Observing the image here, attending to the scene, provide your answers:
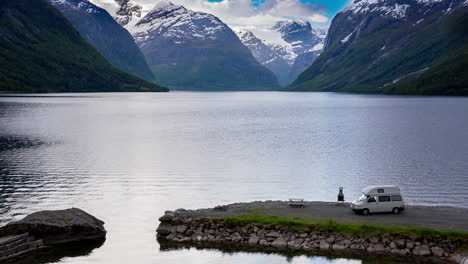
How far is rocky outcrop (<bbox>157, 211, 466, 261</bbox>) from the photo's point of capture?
45969 mm

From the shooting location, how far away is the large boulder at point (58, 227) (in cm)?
4997

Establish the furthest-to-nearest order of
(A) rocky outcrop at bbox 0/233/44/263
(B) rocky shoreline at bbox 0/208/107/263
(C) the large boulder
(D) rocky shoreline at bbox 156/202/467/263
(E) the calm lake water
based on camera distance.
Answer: (E) the calm lake water < (C) the large boulder < (B) rocky shoreline at bbox 0/208/107/263 < (A) rocky outcrop at bbox 0/233/44/263 < (D) rocky shoreline at bbox 156/202/467/263

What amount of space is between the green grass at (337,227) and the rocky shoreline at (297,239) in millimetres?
295

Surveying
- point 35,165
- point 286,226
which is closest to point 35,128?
point 35,165

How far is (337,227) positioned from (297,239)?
394cm

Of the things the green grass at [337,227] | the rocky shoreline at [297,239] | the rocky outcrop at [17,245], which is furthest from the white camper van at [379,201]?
the rocky outcrop at [17,245]

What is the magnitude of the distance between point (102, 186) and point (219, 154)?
37463mm

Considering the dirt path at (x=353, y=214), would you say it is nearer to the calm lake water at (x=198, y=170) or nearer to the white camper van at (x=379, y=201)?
the white camper van at (x=379, y=201)

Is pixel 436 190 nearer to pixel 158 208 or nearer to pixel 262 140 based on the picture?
pixel 158 208

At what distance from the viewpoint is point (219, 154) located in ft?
368

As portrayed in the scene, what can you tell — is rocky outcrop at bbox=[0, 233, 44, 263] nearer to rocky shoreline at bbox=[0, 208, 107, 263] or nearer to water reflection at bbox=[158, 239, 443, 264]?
rocky shoreline at bbox=[0, 208, 107, 263]

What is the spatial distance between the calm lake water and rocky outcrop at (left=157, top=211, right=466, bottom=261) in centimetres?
176

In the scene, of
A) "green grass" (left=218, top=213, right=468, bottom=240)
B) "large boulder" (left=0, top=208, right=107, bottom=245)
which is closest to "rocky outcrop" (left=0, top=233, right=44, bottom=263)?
"large boulder" (left=0, top=208, right=107, bottom=245)

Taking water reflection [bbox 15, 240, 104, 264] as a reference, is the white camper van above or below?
above
